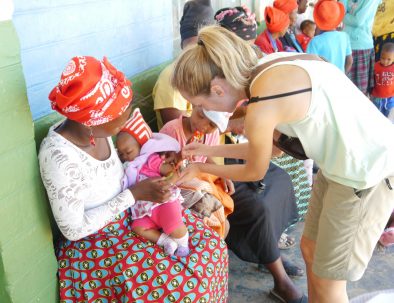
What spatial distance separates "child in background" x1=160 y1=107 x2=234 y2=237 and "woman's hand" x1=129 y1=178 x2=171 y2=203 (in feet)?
1.27

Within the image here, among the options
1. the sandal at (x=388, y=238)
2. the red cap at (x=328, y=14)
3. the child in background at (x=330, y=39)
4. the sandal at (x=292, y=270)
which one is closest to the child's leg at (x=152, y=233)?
the sandal at (x=292, y=270)

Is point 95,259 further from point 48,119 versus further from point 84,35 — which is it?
point 84,35

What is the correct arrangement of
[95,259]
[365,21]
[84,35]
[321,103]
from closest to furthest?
1. [321,103]
2. [95,259]
3. [84,35]
4. [365,21]

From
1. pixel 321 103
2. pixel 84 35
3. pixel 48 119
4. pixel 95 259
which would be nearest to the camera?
pixel 321 103

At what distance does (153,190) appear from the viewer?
1945mm

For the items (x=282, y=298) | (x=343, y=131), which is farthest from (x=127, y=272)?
(x=282, y=298)

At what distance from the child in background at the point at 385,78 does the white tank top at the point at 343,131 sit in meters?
3.71

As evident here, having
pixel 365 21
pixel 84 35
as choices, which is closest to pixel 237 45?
pixel 84 35

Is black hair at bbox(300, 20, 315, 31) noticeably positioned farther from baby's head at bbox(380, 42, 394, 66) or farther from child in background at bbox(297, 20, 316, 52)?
baby's head at bbox(380, 42, 394, 66)

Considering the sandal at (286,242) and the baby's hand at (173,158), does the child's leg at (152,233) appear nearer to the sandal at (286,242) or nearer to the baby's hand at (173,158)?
the baby's hand at (173,158)

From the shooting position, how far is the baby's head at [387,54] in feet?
16.4

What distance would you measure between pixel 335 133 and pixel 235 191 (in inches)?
43.6

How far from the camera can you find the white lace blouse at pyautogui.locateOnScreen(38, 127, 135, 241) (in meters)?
1.67

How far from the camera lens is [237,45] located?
1.69 metres
